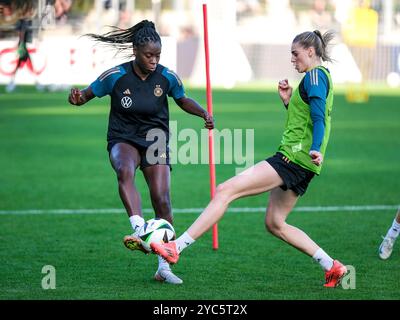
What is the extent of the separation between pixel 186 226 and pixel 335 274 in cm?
367

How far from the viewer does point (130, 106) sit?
28.7ft

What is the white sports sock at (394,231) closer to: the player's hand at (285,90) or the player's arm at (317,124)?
the player's hand at (285,90)

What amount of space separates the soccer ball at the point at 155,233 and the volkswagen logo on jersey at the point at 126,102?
42.8 inches

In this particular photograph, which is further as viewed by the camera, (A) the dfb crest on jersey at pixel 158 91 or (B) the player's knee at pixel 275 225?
(A) the dfb crest on jersey at pixel 158 91

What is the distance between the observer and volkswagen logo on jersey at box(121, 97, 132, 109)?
344 inches

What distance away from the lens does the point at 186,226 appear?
1177 centimetres

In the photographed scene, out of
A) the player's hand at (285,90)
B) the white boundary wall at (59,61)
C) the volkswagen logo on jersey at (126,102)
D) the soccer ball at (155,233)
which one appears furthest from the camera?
the white boundary wall at (59,61)

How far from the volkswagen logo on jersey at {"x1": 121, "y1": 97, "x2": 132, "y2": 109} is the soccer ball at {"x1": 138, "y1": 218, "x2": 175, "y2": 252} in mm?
1088

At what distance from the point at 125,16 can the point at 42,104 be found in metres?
7.88

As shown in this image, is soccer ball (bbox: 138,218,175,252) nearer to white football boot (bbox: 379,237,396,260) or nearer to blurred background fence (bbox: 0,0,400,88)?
white football boot (bbox: 379,237,396,260)

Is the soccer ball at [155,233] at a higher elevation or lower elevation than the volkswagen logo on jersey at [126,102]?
lower

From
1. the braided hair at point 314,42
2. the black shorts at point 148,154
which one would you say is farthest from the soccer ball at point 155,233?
the braided hair at point 314,42

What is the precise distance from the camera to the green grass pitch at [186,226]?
8.39 metres
